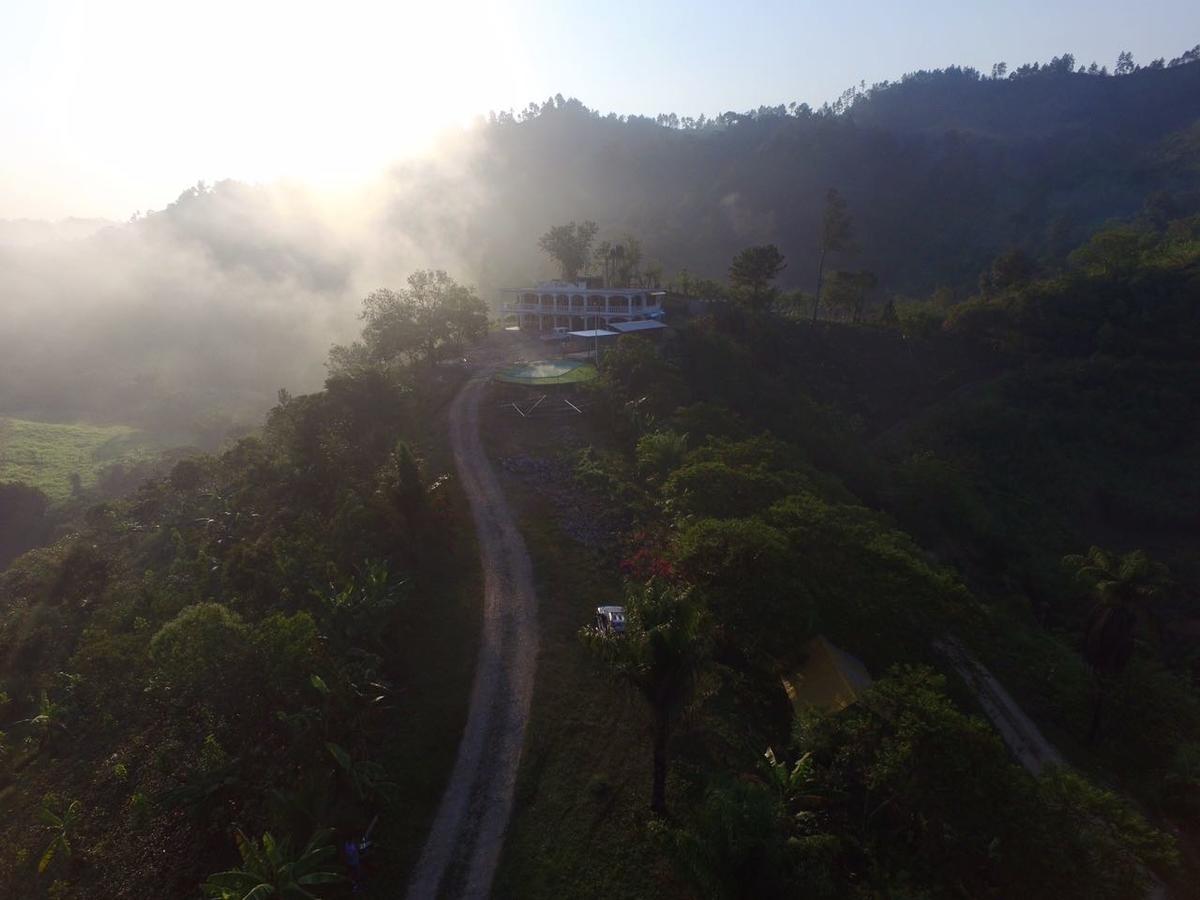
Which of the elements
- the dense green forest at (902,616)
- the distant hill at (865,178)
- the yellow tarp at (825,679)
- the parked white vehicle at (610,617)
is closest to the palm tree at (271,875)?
the dense green forest at (902,616)

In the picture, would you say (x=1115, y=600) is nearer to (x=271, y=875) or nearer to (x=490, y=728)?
(x=490, y=728)

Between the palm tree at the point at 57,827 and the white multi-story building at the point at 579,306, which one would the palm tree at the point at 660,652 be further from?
the white multi-story building at the point at 579,306

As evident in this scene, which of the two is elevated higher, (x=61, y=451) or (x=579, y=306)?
(x=579, y=306)

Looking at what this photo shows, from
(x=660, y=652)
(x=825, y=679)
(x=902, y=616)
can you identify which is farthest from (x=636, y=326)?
(x=660, y=652)

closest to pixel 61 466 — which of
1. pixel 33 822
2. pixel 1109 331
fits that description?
pixel 33 822

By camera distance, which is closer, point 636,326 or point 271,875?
point 271,875

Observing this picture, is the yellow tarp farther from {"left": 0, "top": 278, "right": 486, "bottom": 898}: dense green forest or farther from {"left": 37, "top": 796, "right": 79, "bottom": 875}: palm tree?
{"left": 37, "top": 796, "right": 79, "bottom": 875}: palm tree
